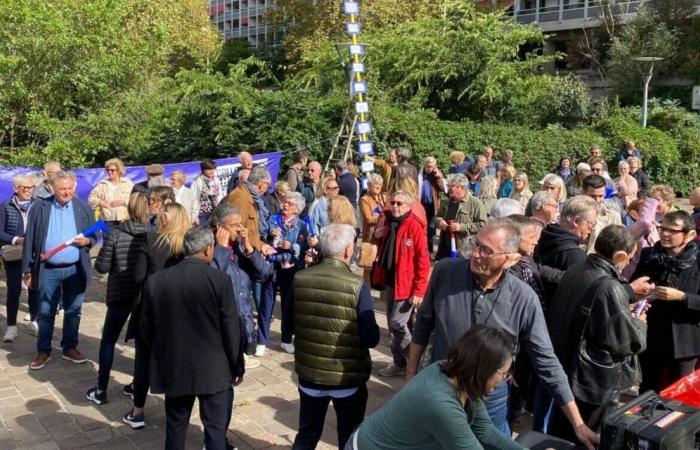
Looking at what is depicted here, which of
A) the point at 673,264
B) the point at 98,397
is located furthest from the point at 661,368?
the point at 98,397

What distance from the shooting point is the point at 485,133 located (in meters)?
17.9

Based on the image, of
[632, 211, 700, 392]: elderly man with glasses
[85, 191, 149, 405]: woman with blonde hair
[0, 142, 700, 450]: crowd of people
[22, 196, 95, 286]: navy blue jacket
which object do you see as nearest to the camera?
[0, 142, 700, 450]: crowd of people

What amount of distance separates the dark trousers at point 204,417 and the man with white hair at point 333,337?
1.64ft

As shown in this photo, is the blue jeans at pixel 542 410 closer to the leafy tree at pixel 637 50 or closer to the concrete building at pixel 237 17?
the leafy tree at pixel 637 50

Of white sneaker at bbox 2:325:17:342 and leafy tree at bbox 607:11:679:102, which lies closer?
white sneaker at bbox 2:325:17:342

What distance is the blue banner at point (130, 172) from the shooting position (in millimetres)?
9930

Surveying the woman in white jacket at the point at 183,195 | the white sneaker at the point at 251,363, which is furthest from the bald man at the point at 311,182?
the white sneaker at the point at 251,363

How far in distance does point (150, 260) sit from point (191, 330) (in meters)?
1.45

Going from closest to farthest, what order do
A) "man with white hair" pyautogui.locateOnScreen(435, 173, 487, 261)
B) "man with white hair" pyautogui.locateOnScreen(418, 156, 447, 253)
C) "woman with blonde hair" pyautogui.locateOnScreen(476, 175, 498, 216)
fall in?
1. "man with white hair" pyautogui.locateOnScreen(435, 173, 487, 261)
2. "woman with blonde hair" pyautogui.locateOnScreen(476, 175, 498, 216)
3. "man with white hair" pyautogui.locateOnScreen(418, 156, 447, 253)

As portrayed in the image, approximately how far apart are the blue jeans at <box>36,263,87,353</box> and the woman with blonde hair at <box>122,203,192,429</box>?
140cm

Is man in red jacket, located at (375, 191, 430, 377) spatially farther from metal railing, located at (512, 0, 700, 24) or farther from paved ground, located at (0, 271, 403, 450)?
metal railing, located at (512, 0, 700, 24)

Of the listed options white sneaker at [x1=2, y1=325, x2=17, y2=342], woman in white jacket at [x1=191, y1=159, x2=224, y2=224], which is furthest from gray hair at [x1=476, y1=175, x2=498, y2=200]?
white sneaker at [x1=2, y1=325, x2=17, y2=342]

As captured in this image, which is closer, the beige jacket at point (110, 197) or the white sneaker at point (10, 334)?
the white sneaker at point (10, 334)

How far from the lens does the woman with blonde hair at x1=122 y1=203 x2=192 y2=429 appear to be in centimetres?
474
